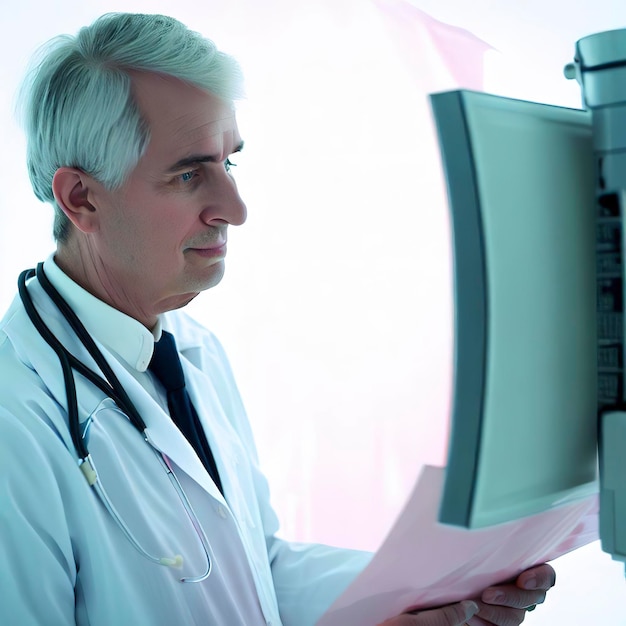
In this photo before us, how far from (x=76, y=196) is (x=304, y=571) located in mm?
677

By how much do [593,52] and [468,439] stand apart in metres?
0.33

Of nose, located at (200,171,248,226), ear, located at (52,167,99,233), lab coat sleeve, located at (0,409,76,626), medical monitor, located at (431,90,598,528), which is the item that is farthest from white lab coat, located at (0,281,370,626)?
medical monitor, located at (431,90,598,528)

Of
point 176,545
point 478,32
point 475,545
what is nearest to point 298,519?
point 176,545

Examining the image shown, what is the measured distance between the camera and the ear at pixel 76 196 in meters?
1.06

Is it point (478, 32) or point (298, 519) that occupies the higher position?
point (478, 32)

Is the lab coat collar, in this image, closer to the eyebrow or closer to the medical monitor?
the eyebrow

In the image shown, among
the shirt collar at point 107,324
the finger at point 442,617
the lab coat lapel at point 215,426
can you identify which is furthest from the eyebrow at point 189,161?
the finger at point 442,617

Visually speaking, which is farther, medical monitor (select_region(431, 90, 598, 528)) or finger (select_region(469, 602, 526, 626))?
finger (select_region(469, 602, 526, 626))

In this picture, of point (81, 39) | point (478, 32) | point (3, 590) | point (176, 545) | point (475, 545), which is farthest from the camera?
point (478, 32)

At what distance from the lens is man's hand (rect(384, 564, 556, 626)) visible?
2.65 ft

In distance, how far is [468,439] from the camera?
52cm

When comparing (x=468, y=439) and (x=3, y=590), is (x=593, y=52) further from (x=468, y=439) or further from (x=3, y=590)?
(x=3, y=590)

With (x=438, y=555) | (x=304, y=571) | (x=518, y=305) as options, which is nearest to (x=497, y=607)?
(x=438, y=555)

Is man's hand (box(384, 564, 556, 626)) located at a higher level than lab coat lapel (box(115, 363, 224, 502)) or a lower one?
lower
